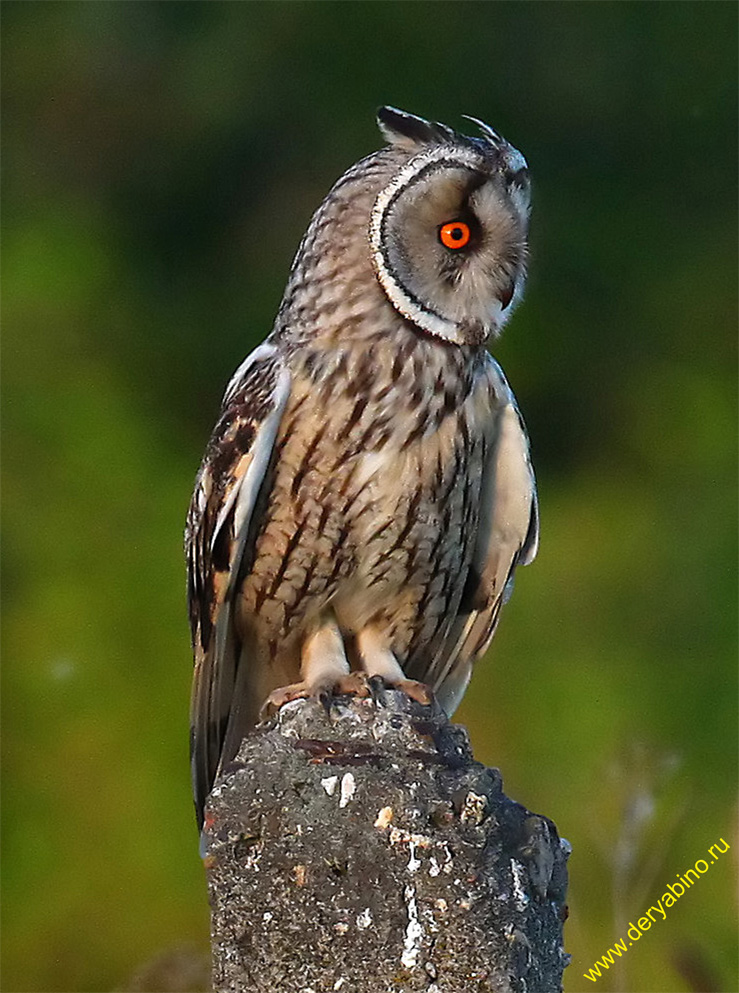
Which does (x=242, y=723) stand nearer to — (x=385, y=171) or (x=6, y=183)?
(x=385, y=171)

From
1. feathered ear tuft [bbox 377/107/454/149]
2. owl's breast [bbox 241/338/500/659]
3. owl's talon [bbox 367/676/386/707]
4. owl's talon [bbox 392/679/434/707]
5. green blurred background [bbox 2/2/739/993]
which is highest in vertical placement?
green blurred background [bbox 2/2/739/993]

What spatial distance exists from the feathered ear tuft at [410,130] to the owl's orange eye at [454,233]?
0.12m

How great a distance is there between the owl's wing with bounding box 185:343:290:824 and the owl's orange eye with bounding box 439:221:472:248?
29 centimetres

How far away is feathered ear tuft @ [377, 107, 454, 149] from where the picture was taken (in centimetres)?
214

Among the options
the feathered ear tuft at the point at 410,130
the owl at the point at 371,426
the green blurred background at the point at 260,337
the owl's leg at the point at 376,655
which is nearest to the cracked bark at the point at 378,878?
the owl at the point at 371,426

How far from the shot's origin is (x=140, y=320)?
5.50 m

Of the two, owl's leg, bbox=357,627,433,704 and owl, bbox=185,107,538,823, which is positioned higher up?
owl, bbox=185,107,538,823

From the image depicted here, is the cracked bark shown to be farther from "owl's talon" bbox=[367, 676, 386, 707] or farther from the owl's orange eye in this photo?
the owl's orange eye

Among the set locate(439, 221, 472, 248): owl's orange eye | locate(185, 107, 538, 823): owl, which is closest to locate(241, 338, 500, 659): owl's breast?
locate(185, 107, 538, 823): owl

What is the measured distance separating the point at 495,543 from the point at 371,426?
309 millimetres

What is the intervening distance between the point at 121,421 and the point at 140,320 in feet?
1.67

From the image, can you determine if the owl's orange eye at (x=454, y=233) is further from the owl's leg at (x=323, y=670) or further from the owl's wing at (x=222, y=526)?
the owl's leg at (x=323, y=670)

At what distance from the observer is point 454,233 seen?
2.12 metres

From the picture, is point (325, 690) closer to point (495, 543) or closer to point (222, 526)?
point (222, 526)
